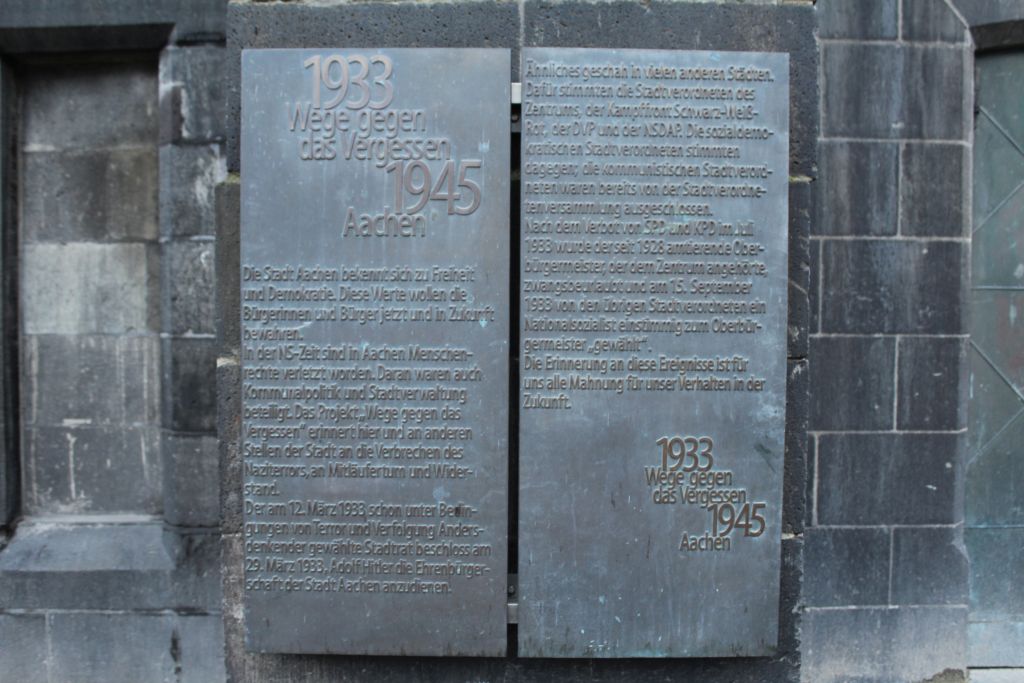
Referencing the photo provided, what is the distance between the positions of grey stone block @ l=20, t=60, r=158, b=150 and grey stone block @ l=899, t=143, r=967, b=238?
4.26 m

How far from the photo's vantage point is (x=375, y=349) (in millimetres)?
2475

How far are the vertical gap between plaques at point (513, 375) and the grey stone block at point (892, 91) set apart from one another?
7.51 ft

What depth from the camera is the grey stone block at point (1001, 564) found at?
168 inches

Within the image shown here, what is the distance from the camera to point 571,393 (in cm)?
247

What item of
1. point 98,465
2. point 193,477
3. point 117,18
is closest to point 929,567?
point 193,477

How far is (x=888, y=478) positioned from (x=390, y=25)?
3.49 metres

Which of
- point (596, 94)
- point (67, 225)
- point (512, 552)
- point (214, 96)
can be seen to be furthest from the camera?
point (67, 225)

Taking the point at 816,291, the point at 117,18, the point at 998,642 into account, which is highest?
the point at 117,18

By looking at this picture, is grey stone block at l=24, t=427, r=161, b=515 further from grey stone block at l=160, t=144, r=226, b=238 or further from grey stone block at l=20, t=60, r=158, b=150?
grey stone block at l=20, t=60, r=158, b=150

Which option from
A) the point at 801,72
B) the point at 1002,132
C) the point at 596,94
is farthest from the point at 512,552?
the point at 1002,132

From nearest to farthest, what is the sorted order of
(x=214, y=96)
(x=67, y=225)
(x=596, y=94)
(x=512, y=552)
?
(x=596, y=94), (x=512, y=552), (x=214, y=96), (x=67, y=225)

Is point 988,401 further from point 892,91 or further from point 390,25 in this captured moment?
point 390,25

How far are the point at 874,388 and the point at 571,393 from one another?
7.76 ft

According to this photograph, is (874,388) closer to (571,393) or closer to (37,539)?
(571,393)
